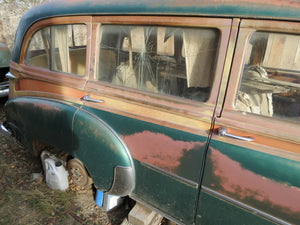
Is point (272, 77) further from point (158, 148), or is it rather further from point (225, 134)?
point (158, 148)

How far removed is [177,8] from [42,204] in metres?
2.41

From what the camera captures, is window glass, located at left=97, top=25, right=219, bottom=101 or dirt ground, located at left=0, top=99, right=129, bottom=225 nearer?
window glass, located at left=97, top=25, right=219, bottom=101

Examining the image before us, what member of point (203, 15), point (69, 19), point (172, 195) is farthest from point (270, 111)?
point (69, 19)

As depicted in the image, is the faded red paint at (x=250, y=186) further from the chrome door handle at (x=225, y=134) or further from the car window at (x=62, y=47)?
the car window at (x=62, y=47)

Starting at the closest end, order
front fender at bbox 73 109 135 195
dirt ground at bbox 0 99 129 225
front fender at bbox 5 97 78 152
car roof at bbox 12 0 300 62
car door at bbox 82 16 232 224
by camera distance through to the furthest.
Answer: car roof at bbox 12 0 300 62
car door at bbox 82 16 232 224
front fender at bbox 73 109 135 195
front fender at bbox 5 97 78 152
dirt ground at bbox 0 99 129 225

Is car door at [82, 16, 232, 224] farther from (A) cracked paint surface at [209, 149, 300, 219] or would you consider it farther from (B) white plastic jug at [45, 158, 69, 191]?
(B) white plastic jug at [45, 158, 69, 191]

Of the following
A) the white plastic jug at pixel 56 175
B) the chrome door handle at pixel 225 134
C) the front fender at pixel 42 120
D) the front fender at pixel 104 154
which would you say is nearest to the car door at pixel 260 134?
the chrome door handle at pixel 225 134

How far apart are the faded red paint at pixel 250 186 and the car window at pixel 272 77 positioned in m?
0.36

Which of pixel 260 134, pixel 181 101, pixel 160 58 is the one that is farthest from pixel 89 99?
pixel 260 134

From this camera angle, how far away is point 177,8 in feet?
4.74

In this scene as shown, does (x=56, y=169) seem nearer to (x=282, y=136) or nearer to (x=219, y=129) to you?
(x=219, y=129)

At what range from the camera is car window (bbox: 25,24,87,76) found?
201 centimetres

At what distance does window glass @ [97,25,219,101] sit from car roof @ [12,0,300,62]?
0.11 m

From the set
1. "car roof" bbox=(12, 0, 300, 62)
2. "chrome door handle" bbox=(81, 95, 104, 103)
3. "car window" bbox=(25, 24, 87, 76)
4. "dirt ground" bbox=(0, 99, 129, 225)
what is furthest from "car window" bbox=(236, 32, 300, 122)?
"dirt ground" bbox=(0, 99, 129, 225)
